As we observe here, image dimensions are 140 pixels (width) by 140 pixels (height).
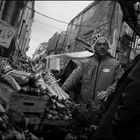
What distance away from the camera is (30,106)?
235 cm

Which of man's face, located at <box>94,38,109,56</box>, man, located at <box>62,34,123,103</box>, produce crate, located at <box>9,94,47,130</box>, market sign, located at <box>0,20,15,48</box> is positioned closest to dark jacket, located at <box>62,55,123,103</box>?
man, located at <box>62,34,123,103</box>

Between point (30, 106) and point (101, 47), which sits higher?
point (101, 47)

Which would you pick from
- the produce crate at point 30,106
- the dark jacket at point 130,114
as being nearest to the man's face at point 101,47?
the produce crate at point 30,106

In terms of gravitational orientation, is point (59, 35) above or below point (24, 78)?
above

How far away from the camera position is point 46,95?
2609 millimetres

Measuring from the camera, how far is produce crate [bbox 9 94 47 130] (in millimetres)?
2229

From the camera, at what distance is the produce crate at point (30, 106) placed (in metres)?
2.23

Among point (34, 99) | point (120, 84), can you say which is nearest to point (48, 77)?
point (34, 99)

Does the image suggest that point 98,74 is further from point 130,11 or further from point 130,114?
point 130,11

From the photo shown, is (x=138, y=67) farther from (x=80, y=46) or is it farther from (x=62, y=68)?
(x=80, y=46)

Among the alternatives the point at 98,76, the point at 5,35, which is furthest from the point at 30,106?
the point at 5,35

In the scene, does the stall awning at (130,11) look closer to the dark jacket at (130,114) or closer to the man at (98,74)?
the man at (98,74)

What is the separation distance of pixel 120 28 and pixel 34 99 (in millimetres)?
11889

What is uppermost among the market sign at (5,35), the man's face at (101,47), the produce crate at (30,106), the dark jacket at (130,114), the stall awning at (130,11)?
the stall awning at (130,11)
